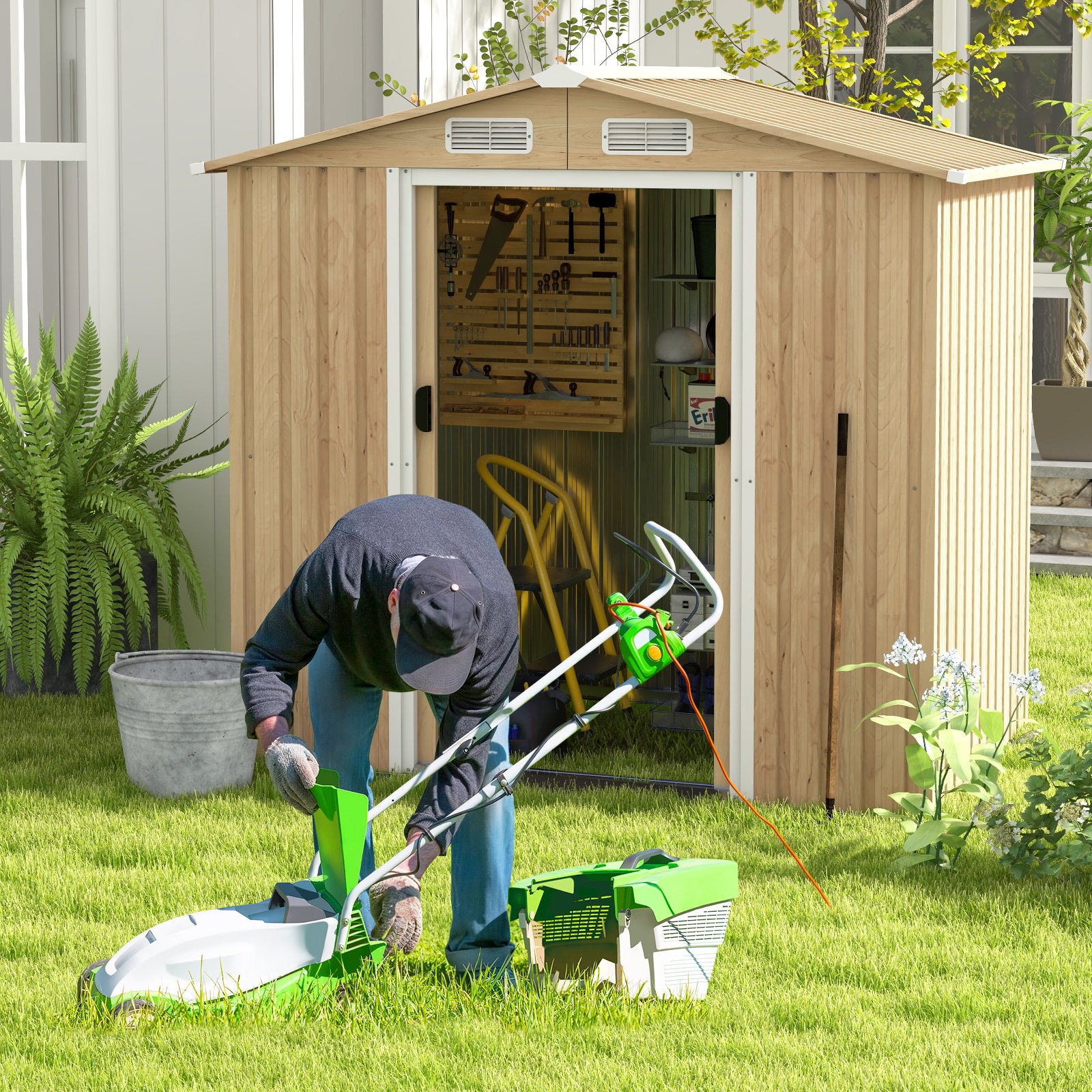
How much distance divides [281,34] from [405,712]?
9.58ft

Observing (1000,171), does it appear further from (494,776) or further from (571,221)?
(494,776)

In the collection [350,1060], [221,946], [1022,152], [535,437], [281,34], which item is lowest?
[350,1060]

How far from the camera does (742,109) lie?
5.69 metres

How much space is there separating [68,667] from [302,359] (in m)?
1.92

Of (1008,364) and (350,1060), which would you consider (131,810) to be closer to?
(350,1060)

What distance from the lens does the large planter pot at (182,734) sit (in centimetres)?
577

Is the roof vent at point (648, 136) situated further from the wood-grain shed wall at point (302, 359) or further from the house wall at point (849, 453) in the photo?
the wood-grain shed wall at point (302, 359)

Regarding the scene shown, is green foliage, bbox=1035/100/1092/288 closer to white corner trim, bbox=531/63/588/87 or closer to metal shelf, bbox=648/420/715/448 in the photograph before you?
metal shelf, bbox=648/420/715/448

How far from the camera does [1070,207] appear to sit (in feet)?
30.6

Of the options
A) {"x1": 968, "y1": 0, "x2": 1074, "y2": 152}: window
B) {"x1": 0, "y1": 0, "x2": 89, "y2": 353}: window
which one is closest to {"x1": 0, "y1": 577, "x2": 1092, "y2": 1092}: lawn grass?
{"x1": 0, "y1": 0, "x2": 89, "y2": 353}: window

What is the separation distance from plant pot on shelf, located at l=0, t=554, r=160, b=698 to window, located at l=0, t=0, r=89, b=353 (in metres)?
1.54

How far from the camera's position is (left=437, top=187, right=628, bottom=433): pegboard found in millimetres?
7230

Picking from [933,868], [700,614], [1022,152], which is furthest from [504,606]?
[1022,152]

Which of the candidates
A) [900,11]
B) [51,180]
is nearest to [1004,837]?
[900,11]
